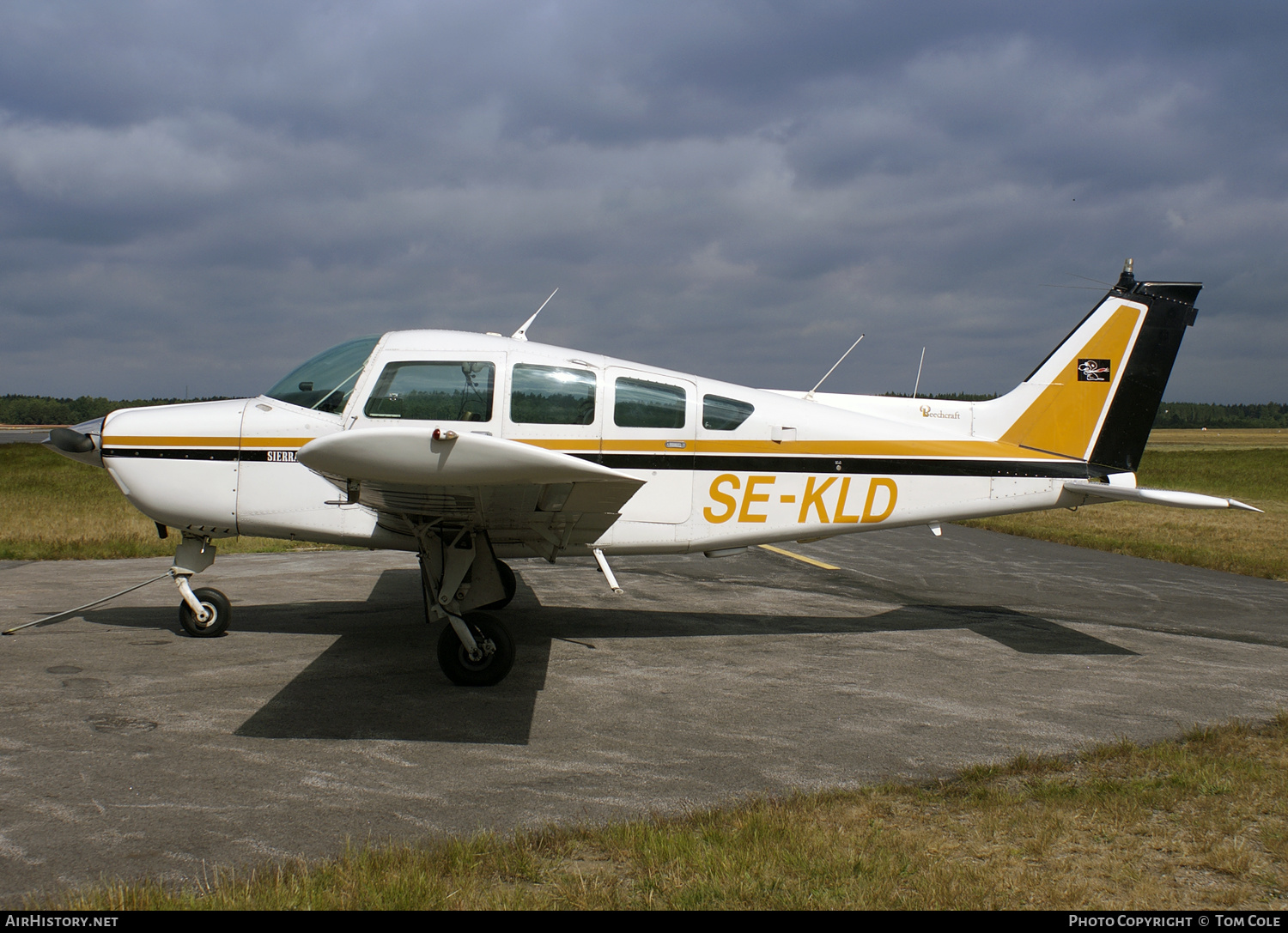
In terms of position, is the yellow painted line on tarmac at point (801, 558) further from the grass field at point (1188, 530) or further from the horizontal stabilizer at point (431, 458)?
the horizontal stabilizer at point (431, 458)

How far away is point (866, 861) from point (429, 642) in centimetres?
457

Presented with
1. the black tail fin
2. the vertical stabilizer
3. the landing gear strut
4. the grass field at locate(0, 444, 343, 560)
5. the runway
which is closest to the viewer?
the runway

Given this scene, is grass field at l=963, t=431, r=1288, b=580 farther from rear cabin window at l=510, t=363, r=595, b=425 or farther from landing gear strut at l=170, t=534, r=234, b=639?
landing gear strut at l=170, t=534, r=234, b=639

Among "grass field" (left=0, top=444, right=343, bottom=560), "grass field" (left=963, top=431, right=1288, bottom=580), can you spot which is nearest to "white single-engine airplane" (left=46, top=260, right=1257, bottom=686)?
"grass field" (left=0, top=444, right=343, bottom=560)

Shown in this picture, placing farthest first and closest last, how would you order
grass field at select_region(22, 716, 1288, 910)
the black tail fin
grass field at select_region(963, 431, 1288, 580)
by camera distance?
grass field at select_region(963, 431, 1288, 580), the black tail fin, grass field at select_region(22, 716, 1288, 910)

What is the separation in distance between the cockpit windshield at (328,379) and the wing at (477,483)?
1.01 meters

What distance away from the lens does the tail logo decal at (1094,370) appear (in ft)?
25.4

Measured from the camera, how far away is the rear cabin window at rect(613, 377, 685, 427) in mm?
6461

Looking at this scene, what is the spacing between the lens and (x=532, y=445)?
5602 millimetres

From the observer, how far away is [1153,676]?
20.6ft

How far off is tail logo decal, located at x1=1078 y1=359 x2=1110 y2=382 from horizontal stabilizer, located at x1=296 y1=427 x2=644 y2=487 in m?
5.76

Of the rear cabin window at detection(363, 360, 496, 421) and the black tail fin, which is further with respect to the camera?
the black tail fin

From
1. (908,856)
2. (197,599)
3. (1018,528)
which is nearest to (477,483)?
(908,856)

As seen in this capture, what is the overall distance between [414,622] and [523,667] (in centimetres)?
183
